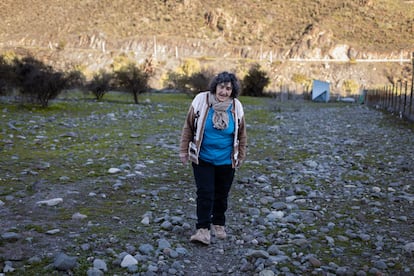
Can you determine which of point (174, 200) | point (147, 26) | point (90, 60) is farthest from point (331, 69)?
point (174, 200)

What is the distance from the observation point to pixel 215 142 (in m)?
4.15

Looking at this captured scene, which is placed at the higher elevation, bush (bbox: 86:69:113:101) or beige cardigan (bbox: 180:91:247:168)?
bush (bbox: 86:69:113:101)

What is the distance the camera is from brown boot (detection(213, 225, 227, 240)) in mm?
4248

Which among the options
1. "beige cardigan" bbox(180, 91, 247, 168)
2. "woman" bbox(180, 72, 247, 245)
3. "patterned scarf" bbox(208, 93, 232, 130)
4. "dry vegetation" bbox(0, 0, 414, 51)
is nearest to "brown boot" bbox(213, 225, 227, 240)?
"woman" bbox(180, 72, 247, 245)

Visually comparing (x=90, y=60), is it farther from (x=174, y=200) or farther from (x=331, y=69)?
(x=174, y=200)

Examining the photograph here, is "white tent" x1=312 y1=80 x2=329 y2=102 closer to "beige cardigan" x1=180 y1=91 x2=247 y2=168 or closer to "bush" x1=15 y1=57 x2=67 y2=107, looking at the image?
"bush" x1=15 y1=57 x2=67 y2=107

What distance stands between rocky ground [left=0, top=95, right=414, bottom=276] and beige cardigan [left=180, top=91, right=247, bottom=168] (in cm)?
84

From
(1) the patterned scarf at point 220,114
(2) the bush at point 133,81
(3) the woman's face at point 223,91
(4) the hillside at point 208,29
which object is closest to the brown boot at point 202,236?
(1) the patterned scarf at point 220,114

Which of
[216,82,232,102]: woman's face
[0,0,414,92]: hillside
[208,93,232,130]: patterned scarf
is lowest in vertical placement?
[208,93,232,130]: patterned scarf

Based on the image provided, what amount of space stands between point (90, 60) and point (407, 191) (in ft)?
264

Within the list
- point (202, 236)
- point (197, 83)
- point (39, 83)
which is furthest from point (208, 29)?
point (202, 236)

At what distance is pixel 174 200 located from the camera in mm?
5414

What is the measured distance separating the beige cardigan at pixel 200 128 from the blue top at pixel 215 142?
5 centimetres

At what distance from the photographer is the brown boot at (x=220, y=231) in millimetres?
4248
